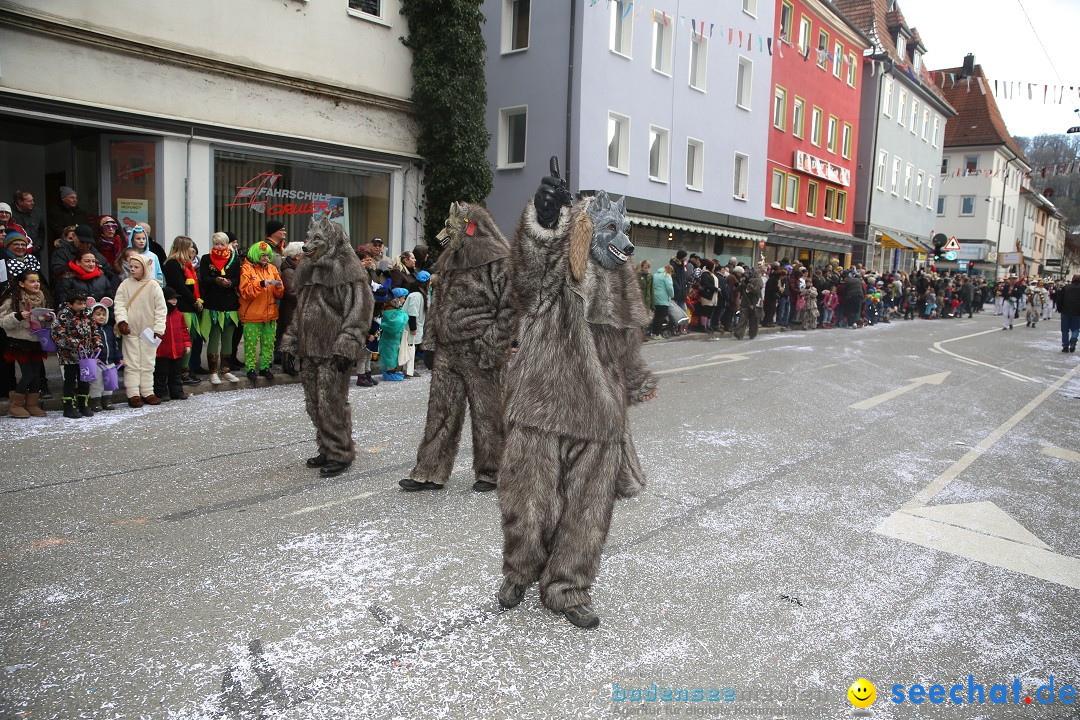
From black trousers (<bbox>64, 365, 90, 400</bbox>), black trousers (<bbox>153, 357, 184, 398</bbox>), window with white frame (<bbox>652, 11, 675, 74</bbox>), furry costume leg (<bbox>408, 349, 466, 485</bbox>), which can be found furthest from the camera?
window with white frame (<bbox>652, 11, 675, 74</bbox>)

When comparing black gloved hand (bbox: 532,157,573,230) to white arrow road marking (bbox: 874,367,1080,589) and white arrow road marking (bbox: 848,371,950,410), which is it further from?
white arrow road marking (bbox: 848,371,950,410)

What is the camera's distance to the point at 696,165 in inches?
1041

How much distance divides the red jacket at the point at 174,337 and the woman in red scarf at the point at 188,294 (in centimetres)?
34

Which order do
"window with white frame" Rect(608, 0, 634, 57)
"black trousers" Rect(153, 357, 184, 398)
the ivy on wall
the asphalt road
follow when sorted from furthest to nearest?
"window with white frame" Rect(608, 0, 634, 57) < the ivy on wall < "black trousers" Rect(153, 357, 184, 398) < the asphalt road

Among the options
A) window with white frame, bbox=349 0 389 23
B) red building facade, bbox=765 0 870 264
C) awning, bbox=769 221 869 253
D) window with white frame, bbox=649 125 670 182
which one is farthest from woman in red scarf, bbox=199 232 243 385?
red building facade, bbox=765 0 870 264

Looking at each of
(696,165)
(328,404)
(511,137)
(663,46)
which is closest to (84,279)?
(328,404)

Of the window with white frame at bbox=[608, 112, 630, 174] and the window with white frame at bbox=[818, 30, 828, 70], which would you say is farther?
the window with white frame at bbox=[818, 30, 828, 70]

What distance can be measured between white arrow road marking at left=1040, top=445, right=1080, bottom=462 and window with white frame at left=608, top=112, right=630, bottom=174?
16.1m

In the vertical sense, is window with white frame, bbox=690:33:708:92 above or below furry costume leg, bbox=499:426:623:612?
above

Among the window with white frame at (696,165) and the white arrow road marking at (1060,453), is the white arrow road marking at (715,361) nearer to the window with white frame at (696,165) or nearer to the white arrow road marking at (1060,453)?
the white arrow road marking at (1060,453)

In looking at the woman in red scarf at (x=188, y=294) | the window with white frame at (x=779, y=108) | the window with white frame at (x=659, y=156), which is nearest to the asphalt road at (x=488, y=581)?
the woman in red scarf at (x=188, y=294)

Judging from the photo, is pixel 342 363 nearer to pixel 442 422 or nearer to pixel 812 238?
pixel 442 422

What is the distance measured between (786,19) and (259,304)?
1114 inches

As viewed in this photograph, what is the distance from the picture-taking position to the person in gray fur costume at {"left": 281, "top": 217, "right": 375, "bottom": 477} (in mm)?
5844
